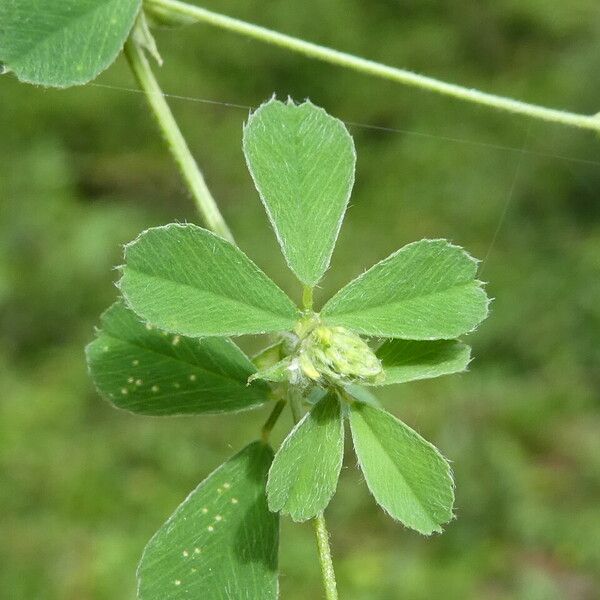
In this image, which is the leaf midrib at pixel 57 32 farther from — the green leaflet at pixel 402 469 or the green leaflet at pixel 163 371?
the green leaflet at pixel 402 469

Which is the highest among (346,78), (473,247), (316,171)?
(316,171)

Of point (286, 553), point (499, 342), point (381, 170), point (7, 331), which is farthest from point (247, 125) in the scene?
point (381, 170)

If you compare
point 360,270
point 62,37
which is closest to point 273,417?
point 62,37

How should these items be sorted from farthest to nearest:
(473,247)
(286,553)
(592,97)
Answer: (592,97)
(473,247)
(286,553)

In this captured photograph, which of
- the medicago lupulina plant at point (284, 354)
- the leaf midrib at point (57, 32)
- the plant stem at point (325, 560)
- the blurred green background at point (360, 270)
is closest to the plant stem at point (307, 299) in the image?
the medicago lupulina plant at point (284, 354)

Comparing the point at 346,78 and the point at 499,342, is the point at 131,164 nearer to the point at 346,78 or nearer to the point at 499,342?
the point at 346,78

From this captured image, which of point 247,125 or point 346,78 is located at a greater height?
point 247,125

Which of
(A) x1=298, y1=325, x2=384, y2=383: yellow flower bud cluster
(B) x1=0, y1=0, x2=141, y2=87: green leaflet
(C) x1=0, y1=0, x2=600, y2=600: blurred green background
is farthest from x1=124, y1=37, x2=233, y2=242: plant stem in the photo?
(C) x1=0, y1=0, x2=600, y2=600: blurred green background
